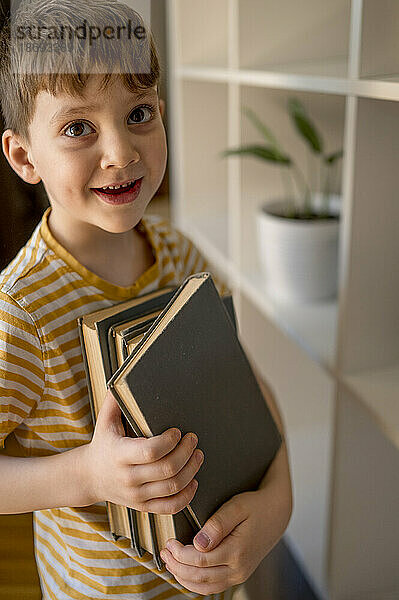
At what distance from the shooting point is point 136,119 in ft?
1.30

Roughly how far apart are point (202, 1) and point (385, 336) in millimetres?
377

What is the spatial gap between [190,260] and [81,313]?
0.47 ft

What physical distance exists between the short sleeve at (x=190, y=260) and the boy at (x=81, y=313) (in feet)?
0.15

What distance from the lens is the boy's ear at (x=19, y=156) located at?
38cm

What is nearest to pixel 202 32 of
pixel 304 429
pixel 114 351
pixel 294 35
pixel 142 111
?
pixel 294 35

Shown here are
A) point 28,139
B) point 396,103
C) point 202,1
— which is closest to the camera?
point 28,139

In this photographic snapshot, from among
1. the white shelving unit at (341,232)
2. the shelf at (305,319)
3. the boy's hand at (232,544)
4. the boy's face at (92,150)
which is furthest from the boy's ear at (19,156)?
the shelf at (305,319)

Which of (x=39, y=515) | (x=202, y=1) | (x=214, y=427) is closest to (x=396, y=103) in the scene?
(x=202, y=1)

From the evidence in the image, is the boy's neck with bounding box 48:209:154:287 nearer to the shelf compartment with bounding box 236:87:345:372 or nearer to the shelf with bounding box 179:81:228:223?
the shelf with bounding box 179:81:228:223

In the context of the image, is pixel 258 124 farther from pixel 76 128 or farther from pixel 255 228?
pixel 76 128

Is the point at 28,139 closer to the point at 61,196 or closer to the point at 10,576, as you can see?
the point at 61,196

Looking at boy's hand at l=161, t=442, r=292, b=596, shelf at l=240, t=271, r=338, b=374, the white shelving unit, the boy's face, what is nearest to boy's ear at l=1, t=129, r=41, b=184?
the boy's face

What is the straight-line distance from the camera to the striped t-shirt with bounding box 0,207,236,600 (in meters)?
0.40

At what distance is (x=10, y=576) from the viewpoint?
47 cm
